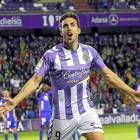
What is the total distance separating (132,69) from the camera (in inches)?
966

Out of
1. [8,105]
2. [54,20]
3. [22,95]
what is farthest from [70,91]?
[54,20]

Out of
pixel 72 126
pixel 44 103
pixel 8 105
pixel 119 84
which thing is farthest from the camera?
pixel 44 103

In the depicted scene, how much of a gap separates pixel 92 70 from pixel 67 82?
59.7 ft

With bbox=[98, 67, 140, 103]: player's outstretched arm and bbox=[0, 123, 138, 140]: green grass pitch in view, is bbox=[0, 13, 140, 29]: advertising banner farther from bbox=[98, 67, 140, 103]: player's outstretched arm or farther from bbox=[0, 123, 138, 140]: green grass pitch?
bbox=[98, 67, 140, 103]: player's outstretched arm

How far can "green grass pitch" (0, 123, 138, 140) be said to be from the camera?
15184 millimetres

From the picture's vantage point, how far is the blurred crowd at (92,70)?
2012cm

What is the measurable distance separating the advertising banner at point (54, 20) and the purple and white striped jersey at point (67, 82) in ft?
58.5

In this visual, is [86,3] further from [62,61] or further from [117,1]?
[62,61]

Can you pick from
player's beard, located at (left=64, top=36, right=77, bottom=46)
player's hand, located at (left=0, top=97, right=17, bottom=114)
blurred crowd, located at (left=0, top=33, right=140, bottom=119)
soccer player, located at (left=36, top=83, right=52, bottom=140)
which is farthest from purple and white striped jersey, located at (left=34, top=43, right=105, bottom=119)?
blurred crowd, located at (left=0, top=33, right=140, bottom=119)

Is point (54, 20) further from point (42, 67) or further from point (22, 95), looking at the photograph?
point (22, 95)

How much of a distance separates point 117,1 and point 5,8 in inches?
288

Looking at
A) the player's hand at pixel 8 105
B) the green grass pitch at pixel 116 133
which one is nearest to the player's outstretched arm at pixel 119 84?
the player's hand at pixel 8 105

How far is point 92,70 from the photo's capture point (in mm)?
23359

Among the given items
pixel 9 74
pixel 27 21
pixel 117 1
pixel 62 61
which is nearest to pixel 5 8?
pixel 27 21
